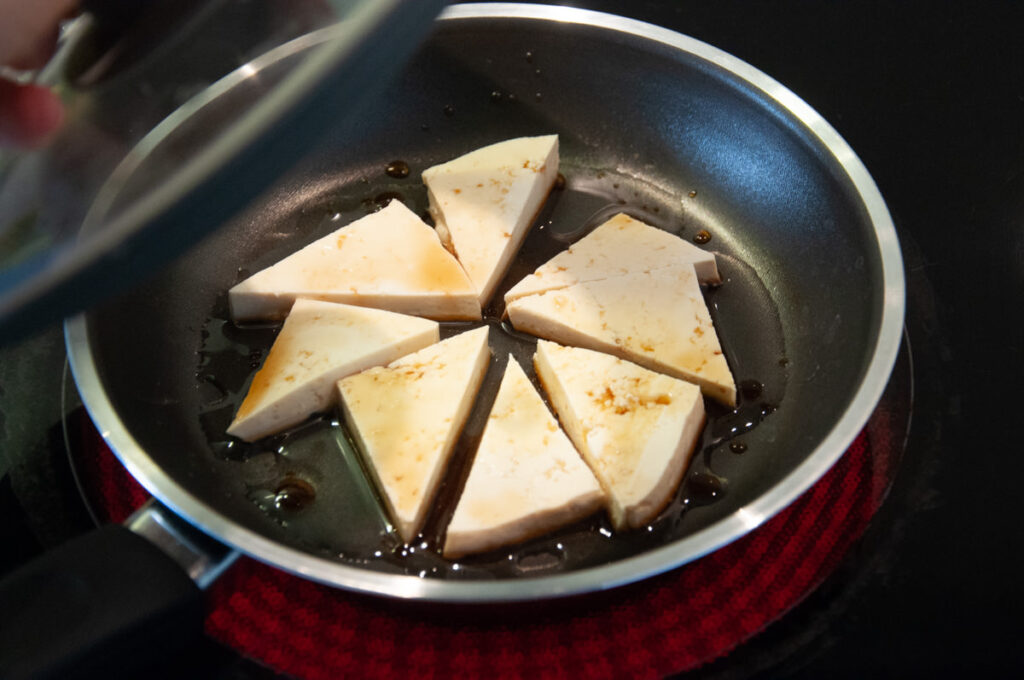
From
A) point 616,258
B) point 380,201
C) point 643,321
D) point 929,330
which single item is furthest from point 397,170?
point 929,330

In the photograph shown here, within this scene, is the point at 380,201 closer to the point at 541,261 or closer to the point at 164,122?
the point at 541,261

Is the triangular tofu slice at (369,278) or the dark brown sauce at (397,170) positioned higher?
the dark brown sauce at (397,170)

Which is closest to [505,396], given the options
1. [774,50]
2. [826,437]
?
→ [826,437]

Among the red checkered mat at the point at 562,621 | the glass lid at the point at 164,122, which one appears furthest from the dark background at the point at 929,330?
the glass lid at the point at 164,122

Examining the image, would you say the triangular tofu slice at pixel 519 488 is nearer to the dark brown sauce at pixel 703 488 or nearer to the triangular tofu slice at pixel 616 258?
the dark brown sauce at pixel 703 488

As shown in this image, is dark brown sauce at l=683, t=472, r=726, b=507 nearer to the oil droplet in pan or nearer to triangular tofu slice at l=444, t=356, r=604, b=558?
the oil droplet in pan

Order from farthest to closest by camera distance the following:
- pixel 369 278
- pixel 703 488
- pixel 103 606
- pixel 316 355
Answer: pixel 369 278
pixel 316 355
pixel 703 488
pixel 103 606
